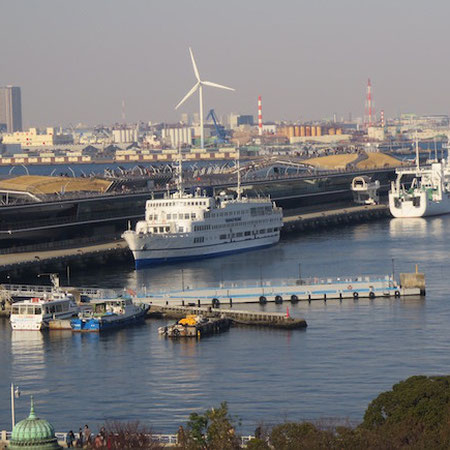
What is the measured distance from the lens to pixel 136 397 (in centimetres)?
2962

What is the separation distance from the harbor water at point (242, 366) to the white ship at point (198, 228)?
10.3m

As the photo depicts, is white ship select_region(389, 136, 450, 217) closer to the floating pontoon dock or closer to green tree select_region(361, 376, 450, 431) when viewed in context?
the floating pontoon dock

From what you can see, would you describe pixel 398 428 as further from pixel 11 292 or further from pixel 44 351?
pixel 11 292

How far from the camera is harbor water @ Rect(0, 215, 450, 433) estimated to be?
28281 mm

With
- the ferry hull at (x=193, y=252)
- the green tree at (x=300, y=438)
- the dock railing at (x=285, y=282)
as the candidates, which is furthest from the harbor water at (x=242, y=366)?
the ferry hull at (x=193, y=252)

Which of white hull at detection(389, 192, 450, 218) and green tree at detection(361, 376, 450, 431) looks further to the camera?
white hull at detection(389, 192, 450, 218)

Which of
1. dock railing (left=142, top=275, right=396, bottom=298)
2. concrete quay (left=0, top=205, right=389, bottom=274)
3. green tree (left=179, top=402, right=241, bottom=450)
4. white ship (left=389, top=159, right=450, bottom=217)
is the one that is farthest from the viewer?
white ship (left=389, top=159, right=450, bottom=217)

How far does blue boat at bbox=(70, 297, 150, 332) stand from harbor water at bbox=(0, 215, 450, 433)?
0.49 m

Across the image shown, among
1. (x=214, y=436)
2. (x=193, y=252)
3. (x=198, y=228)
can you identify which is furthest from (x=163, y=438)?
(x=198, y=228)

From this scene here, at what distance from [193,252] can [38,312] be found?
21.4m

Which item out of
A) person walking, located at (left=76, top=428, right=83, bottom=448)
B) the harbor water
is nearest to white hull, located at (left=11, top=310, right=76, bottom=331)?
the harbor water

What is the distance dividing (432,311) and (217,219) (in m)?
23.4

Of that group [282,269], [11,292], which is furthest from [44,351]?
[282,269]

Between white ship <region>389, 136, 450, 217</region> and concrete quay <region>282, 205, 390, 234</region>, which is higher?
white ship <region>389, 136, 450, 217</region>
